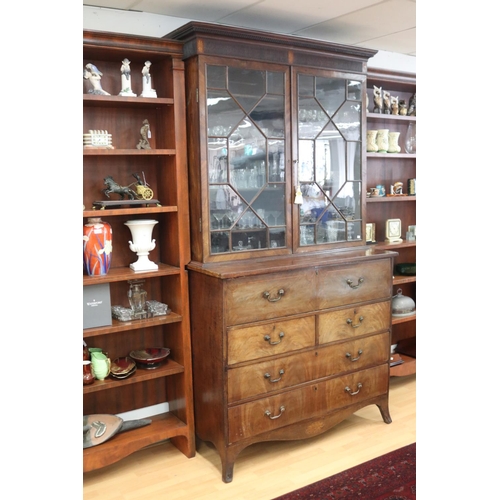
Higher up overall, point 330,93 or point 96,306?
point 330,93

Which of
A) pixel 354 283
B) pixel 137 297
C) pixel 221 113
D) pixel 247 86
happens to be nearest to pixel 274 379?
pixel 354 283

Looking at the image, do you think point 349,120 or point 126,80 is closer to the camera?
point 126,80

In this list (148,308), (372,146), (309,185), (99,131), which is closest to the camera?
(99,131)

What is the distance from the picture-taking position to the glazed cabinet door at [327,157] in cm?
315

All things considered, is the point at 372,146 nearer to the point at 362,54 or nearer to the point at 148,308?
the point at 362,54

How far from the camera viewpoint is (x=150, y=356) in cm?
301

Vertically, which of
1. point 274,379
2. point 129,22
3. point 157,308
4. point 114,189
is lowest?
point 274,379

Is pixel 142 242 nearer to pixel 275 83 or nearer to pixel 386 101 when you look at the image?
pixel 275 83

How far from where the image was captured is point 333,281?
3.06 metres

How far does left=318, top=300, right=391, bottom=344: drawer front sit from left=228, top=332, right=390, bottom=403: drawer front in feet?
0.15

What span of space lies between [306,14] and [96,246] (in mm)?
1654
